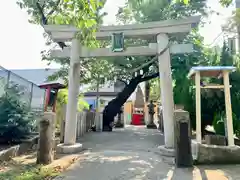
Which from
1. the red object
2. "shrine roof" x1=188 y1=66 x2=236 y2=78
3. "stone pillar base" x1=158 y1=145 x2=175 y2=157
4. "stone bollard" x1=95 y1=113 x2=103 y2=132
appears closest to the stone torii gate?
"stone pillar base" x1=158 y1=145 x2=175 y2=157

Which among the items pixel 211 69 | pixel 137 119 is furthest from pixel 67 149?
pixel 137 119

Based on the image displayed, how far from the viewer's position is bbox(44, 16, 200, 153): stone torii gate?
6852mm

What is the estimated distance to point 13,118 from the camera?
6906mm

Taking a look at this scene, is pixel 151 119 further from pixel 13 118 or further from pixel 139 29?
pixel 13 118

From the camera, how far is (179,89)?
31.7ft

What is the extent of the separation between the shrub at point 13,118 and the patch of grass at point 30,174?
7.56 ft

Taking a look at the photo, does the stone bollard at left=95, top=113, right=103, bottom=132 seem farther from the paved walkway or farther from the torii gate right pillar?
the paved walkway

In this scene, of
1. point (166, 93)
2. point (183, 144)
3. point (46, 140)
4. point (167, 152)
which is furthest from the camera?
point (166, 93)

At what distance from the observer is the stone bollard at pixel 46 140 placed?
531 centimetres

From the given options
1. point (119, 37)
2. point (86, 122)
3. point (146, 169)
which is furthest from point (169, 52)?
point (86, 122)

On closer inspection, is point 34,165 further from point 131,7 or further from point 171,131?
point 131,7

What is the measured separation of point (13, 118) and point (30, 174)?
299 centimetres

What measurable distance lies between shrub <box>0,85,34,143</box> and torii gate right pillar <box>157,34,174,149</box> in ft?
14.3

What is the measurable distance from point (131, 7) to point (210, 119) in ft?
21.4
